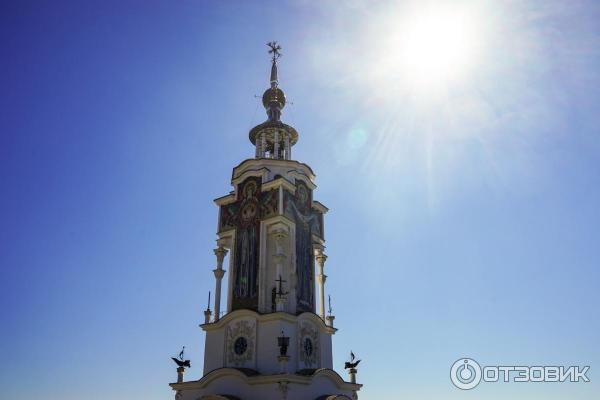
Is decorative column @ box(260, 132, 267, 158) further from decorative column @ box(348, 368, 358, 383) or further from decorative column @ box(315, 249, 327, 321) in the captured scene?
decorative column @ box(348, 368, 358, 383)

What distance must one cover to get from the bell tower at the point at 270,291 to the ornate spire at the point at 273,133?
58 millimetres

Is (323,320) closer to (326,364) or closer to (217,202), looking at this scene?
(326,364)

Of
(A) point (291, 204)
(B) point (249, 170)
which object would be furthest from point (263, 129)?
(A) point (291, 204)

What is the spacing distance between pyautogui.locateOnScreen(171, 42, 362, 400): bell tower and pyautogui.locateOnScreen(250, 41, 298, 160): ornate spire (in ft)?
0.19

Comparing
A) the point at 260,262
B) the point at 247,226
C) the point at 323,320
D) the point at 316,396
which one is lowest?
the point at 316,396

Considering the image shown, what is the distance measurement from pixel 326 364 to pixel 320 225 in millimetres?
6971

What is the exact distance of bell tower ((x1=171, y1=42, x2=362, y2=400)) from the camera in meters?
19.5

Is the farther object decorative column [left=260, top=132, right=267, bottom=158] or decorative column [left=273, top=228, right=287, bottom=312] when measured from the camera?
decorative column [left=260, top=132, right=267, bottom=158]

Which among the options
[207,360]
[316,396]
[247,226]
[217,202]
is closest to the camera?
[316,396]

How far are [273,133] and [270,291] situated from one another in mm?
9191

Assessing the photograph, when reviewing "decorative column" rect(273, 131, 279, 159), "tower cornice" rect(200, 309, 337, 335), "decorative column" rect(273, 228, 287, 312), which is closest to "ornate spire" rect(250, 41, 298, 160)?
"decorative column" rect(273, 131, 279, 159)

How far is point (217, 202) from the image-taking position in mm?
25531

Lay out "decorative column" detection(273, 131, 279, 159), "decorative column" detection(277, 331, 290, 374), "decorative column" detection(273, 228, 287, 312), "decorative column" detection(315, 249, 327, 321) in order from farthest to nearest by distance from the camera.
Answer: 1. "decorative column" detection(273, 131, 279, 159)
2. "decorative column" detection(315, 249, 327, 321)
3. "decorative column" detection(273, 228, 287, 312)
4. "decorative column" detection(277, 331, 290, 374)

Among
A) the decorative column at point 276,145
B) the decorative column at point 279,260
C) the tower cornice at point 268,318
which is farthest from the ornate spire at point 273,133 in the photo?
the tower cornice at point 268,318
